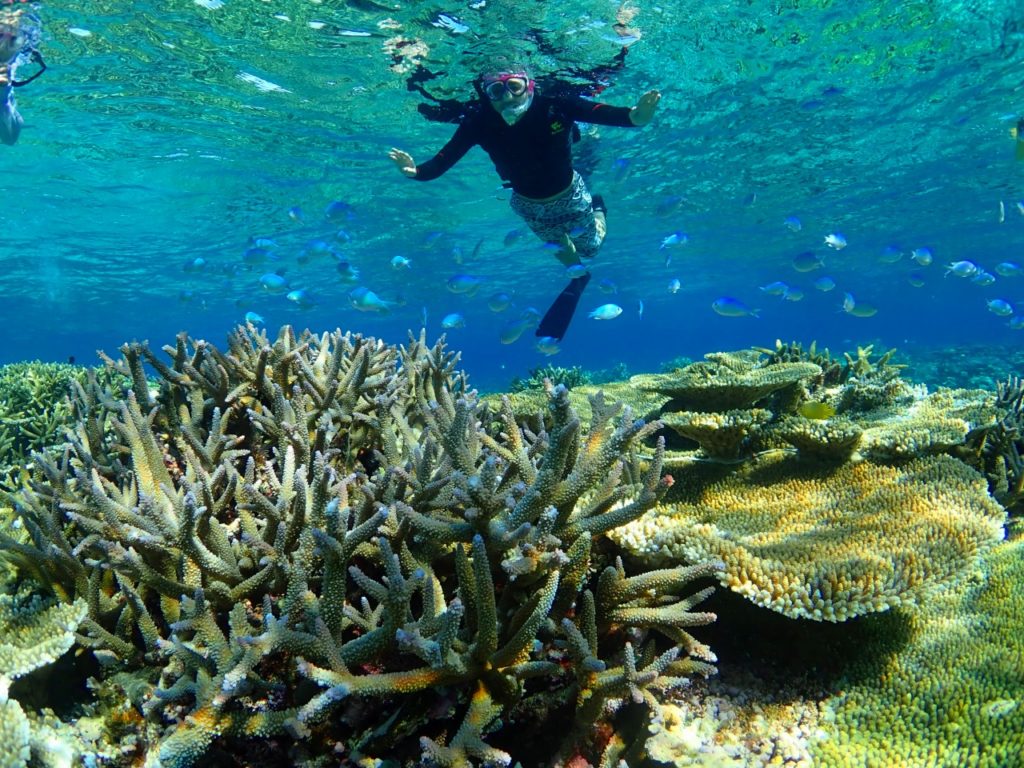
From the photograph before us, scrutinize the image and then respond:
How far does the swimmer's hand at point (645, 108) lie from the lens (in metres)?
6.91

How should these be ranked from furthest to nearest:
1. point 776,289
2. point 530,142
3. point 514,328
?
point 776,289
point 514,328
point 530,142

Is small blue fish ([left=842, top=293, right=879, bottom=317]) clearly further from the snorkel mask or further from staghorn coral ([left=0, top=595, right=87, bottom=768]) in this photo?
staghorn coral ([left=0, top=595, right=87, bottom=768])

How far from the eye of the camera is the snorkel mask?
282 inches

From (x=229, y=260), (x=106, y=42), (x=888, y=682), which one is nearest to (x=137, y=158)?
(x=106, y=42)

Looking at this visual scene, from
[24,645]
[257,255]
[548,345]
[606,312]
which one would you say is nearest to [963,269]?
[606,312]

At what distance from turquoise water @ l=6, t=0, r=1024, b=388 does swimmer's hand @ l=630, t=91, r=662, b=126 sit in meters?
5.39

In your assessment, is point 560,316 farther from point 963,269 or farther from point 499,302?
point 963,269

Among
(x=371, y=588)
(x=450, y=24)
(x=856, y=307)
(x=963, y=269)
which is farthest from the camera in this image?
(x=856, y=307)

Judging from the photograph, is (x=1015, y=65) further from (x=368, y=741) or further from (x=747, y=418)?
(x=368, y=741)

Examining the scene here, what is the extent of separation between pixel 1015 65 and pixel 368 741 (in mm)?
24581

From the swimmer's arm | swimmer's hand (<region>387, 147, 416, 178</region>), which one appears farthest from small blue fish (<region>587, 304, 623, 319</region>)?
swimmer's hand (<region>387, 147, 416, 178</region>)

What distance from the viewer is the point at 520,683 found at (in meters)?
2.21

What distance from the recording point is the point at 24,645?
8.39 ft

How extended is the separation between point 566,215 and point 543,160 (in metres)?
0.93
